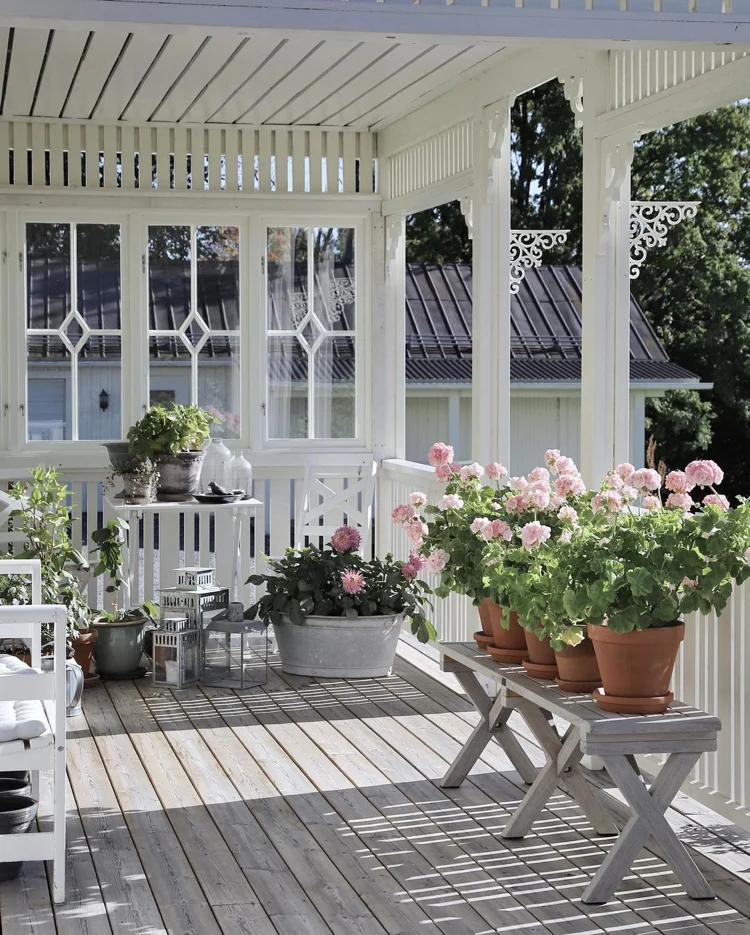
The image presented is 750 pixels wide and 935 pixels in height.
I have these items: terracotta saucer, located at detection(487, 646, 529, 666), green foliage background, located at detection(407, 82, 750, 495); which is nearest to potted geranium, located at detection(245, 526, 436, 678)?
green foliage background, located at detection(407, 82, 750, 495)

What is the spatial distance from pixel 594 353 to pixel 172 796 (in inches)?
90.9

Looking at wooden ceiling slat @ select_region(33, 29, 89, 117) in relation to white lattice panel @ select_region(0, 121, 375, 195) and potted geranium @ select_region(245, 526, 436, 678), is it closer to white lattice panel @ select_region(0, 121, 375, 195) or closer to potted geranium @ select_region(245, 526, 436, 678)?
white lattice panel @ select_region(0, 121, 375, 195)

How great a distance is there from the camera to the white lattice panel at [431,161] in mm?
6617

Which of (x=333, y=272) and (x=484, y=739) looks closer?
(x=484, y=739)

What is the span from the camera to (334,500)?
25.3 ft

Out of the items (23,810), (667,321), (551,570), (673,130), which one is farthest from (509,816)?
(673,130)

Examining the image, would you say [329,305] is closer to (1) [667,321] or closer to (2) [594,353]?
(1) [667,321]

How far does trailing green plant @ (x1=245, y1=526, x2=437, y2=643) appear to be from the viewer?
21.0ft

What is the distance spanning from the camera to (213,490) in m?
7.32

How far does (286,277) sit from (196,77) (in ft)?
5.81

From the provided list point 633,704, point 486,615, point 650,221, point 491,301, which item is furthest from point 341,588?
point 633,704

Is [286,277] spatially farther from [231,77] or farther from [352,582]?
[352,582]

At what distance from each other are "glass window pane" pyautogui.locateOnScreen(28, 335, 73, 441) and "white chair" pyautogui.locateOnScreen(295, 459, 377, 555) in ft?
4.96

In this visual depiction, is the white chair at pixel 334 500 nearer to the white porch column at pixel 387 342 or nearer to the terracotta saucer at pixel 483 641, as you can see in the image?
the white porch column at pixel 387 342
